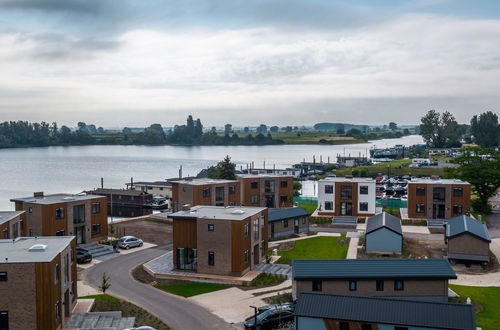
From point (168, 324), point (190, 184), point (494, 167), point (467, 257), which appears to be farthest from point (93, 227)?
point (494, 167)

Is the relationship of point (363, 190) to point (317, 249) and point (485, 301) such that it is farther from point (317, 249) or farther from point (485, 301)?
point (485, 301)

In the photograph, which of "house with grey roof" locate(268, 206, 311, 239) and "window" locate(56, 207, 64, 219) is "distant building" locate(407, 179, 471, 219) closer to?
"house with grey roof" locate(268, 206, 311, 239)

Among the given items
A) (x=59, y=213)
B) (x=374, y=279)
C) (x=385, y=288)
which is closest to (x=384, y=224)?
(x=385, y=288)

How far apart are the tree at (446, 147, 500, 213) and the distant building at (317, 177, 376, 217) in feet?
32.1

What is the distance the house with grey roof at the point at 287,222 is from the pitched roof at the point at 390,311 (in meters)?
22.2

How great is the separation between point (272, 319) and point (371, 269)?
18.4 ft

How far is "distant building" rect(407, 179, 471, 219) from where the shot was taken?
5009 centimetres

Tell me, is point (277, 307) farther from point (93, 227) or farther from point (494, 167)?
point (494, 167)

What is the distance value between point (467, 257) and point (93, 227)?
88.3ft

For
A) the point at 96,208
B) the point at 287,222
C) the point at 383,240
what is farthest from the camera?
the point at 287,222

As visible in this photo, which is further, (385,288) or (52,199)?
(52,199)

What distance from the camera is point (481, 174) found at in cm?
5253

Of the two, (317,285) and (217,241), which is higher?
(217,241)

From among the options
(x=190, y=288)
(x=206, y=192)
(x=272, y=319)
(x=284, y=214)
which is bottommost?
(x=190, y=288)
